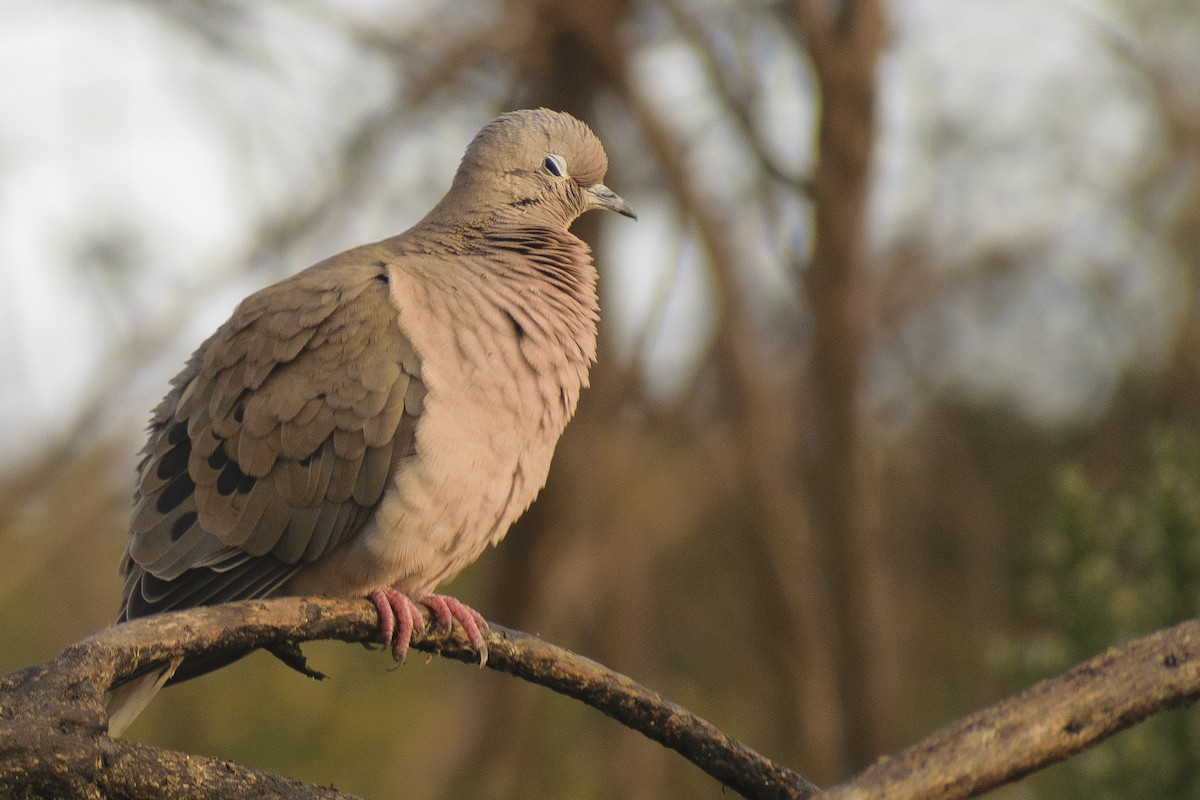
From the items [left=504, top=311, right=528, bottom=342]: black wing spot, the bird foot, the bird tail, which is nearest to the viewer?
the bird foot

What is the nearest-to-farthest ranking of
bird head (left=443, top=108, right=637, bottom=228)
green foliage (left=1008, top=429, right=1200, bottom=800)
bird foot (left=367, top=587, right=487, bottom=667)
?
bird foot (left=367, top=587, right=487, bottom=667), bird head (left=443, top=108, right=637, bottom=228), green foliage (left=1008, top=429, right=1200, bottom=800)

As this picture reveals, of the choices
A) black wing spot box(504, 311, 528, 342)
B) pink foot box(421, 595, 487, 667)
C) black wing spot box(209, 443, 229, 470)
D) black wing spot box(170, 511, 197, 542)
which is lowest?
pink foot box(421, 595, 487, 667)

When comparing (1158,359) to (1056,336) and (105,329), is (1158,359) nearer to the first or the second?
(1056,336)

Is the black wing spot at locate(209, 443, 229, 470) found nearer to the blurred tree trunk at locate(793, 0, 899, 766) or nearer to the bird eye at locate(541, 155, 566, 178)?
the bird eye at locate(541, 155, 566, 178)

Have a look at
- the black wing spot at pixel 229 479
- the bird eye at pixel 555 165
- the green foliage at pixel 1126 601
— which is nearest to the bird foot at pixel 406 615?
the black wing spot at pixel 229 479

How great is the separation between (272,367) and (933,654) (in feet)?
25.0

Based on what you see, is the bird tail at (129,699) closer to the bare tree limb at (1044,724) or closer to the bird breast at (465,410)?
the bird breast at (465,410)

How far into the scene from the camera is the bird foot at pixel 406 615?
Result: 2418 mm

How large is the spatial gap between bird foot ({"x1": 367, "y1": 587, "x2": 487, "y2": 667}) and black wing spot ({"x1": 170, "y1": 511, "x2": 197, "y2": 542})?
1.46 ft

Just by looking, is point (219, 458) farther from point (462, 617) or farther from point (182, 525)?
point (462, 617)

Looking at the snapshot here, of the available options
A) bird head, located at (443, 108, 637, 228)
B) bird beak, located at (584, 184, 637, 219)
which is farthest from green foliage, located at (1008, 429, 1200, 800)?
bird head, located at (443, 108, 637, 228)

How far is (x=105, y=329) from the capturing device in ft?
16.6

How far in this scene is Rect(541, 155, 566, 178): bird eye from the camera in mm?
2934

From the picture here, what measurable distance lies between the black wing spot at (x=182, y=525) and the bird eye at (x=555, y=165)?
1.05 m
